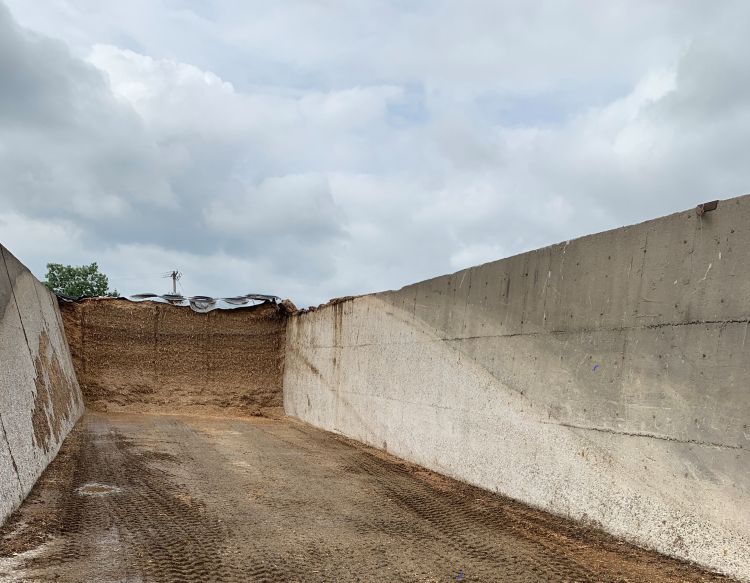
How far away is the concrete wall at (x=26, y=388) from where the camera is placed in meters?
5.41

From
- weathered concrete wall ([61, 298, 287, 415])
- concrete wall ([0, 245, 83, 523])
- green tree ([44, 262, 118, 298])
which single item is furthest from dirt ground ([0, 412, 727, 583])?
green tree ([44, 262, 118, 298])

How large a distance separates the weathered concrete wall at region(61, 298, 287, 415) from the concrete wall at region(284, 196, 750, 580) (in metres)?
8.84

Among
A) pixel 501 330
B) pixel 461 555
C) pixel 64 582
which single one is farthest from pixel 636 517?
pixel 64 582

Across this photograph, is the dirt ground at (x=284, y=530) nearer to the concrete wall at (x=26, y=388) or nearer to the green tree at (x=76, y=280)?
the concrete wall at (x=26, y=388)

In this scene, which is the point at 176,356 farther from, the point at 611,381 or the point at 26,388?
the point at 611,381

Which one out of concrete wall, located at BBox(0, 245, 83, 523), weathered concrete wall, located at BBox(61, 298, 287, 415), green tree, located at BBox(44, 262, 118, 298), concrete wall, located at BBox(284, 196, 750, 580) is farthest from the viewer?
green tree, located at BBox(44, 262, 118, 298)

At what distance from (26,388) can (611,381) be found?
6130mm

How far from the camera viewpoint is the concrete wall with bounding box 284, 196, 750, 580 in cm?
401

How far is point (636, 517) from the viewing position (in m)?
4.57

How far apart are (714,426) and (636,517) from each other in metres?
0.99

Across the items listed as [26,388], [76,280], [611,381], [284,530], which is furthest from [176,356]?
[76,280]

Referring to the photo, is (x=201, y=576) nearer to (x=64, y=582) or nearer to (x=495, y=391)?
(x=64, y=582)

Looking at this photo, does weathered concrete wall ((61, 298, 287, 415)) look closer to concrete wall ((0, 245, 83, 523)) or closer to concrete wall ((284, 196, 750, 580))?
concrete wall ((0, 245, 83, 523))

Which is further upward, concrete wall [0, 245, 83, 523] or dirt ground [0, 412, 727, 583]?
concrete wall [0, 245, 83, 523]
